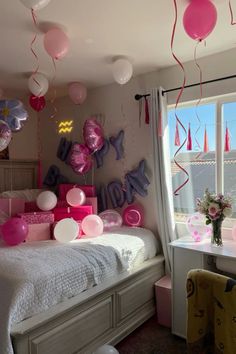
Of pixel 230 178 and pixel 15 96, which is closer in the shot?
pixel 230 178

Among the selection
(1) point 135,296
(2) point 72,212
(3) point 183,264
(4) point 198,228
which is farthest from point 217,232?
(2) point 72,212

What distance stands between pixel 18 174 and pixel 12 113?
109cm

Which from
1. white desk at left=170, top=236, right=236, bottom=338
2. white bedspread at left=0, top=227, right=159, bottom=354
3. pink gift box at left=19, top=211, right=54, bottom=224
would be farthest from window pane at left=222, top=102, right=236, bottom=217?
pink gift box at left=19, top=211, right=54, bottom=224

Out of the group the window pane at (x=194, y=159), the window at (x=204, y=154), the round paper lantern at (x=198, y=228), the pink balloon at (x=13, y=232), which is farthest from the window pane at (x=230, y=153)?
the pink balloon at (x=13, y=232)

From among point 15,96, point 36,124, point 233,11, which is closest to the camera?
point 233,11

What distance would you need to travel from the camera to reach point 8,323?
141 cm

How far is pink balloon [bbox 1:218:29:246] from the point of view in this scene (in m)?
2.06

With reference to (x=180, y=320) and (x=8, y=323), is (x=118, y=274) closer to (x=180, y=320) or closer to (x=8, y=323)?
(x=180, y=320)

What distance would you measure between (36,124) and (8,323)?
8.99ft

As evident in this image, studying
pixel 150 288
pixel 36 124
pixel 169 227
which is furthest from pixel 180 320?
pixel 36 124

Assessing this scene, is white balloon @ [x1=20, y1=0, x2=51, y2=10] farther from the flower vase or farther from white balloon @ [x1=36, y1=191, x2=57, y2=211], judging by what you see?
the flower vase

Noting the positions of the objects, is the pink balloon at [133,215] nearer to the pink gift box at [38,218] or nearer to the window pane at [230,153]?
the pink gift box at [38,218]

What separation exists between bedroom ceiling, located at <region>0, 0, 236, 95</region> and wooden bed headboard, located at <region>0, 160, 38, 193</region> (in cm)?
A: 104

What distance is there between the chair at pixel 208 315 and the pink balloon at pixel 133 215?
4.90 ft
